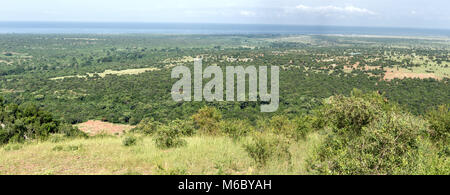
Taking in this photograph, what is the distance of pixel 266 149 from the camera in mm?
6250

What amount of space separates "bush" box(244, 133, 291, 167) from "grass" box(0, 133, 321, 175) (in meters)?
0.16

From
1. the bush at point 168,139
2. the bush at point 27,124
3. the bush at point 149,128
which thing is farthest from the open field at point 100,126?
the bush at point 168,139

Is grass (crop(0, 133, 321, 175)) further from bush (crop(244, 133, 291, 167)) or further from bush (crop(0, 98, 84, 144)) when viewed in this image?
bush (crop(0, 98, 84, 144))

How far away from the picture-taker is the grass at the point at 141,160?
5.97m

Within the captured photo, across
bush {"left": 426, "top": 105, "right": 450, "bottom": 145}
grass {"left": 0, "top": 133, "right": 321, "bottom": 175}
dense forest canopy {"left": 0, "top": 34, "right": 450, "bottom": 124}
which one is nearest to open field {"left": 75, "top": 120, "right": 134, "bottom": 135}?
A: dense forest canopy {"left": 0, "top": 34, "right": 450, "bottom": 124}

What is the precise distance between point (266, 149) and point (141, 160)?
3.08 meters

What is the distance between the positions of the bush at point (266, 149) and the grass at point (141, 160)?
0.16 meters

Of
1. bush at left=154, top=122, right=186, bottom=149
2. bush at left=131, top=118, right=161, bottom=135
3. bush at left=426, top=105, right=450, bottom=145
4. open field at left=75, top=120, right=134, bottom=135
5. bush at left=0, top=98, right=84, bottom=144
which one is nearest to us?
bush at left=154, top=122, right=186, bottom=149

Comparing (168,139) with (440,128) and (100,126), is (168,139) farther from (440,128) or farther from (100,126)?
(100,126)

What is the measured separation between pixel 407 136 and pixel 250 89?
123 feet

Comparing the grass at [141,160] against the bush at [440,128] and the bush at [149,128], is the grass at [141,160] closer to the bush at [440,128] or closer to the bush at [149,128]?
the bush at [149,128]

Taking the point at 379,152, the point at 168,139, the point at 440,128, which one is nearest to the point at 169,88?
the point at 168,139

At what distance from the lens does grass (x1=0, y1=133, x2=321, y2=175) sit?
5.97m
